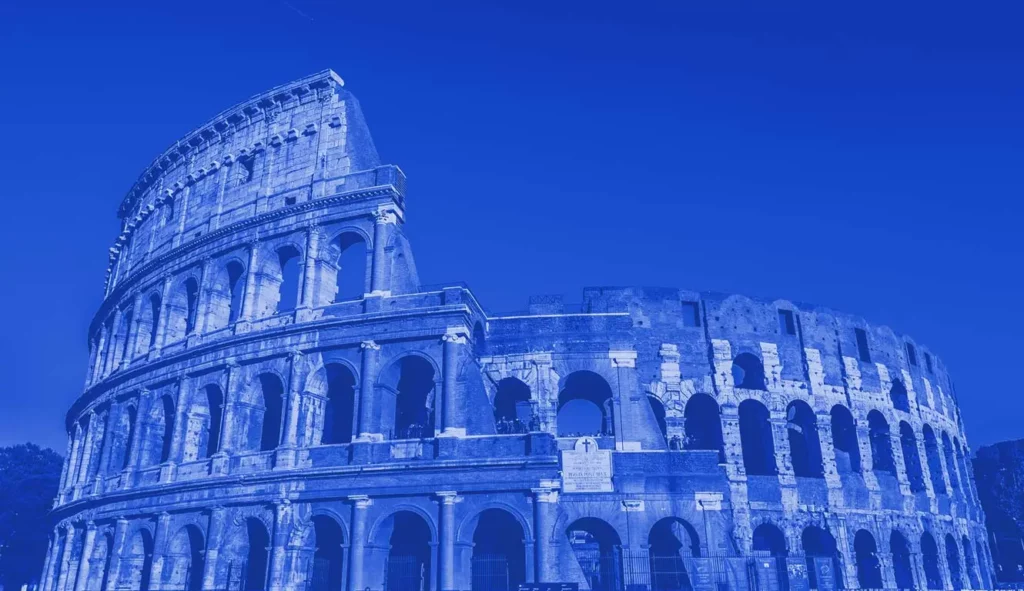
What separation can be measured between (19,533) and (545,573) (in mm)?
34014

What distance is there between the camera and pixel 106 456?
→ 22969 mm

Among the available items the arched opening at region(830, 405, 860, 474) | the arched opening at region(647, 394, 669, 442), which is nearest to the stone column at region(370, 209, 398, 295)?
the arched opening at region(647, 394, 669, 442)

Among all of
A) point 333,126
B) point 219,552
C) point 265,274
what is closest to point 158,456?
point 219,552

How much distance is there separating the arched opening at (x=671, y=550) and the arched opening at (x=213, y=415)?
501 inches

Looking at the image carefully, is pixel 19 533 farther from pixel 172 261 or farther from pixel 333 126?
pixel 333 126

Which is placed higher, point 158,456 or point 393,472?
point 158,456

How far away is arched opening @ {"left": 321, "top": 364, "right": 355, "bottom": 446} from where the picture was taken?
791 inches

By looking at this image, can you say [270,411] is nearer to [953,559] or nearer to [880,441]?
[880,441]

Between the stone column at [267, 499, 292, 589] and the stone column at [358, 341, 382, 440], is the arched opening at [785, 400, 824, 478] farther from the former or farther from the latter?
the stone column at [267, 499, 292, 589]

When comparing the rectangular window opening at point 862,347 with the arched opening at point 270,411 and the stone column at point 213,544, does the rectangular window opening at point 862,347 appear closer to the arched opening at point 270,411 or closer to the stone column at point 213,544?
the arched opening at point 270,411

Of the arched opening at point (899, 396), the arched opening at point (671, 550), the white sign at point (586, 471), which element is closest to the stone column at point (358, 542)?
the white sign at point (586, 471)

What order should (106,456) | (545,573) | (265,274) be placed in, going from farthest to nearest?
(106,456), (265,274), (545,573)

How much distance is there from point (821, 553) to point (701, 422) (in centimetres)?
496

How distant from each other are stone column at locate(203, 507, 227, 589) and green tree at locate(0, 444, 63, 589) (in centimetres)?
2421
